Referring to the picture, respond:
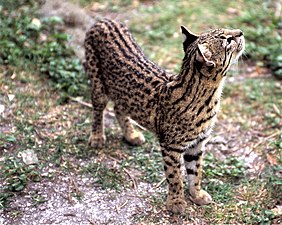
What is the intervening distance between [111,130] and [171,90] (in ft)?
5.45

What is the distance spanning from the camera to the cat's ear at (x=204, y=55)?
4.38 m

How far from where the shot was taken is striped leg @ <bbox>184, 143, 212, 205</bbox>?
17.2ft

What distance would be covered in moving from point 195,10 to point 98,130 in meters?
3.71

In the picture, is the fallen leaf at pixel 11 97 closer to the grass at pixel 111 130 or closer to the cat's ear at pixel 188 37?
the grass at pixel 111 130

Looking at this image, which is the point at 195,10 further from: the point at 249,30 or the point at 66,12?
the point at 66,12

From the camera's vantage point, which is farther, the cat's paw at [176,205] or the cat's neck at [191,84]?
the cat's paw at [176,205]

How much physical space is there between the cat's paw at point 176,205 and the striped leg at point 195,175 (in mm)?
212

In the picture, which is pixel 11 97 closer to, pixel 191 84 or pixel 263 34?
pixel 191 84

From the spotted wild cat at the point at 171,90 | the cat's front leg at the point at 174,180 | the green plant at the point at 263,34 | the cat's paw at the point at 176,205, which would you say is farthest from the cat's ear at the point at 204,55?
the green plant at the point at 263,34

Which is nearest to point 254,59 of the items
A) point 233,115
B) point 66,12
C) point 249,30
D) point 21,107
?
point 249,30

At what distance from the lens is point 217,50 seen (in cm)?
452

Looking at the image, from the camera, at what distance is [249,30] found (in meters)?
8.27

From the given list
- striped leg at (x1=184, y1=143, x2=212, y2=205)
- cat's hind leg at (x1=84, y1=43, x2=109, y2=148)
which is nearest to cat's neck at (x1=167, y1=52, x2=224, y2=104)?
striped leg at (x1=184, y1=143, x2=212, y2=205)

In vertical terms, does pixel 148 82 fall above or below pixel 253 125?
above
